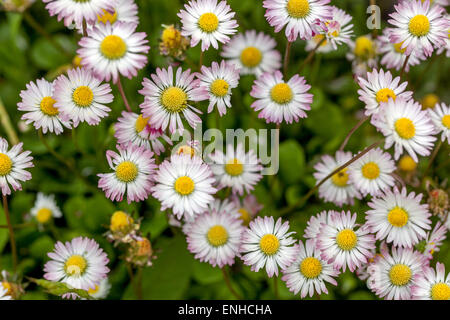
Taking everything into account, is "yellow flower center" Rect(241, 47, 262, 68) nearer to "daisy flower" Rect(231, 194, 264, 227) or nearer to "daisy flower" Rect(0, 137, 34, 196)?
"daisy flower" Rect(231, 194, 264, 227)

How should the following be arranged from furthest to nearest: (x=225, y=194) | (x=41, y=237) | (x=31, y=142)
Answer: (x=31, y=142), (x=41, y=237), (x=225, y=194)

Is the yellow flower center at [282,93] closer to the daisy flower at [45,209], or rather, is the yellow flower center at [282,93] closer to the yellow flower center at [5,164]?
the yellow flower center at [5,164]

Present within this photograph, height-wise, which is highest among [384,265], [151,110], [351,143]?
[351,143]

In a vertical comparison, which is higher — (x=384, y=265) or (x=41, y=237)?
(x=41, y=237)

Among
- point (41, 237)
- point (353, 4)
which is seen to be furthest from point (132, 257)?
point (353, 4)

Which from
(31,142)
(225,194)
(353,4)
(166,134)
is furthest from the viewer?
(353,4)

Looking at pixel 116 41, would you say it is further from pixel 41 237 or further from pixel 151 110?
pixel 41 237

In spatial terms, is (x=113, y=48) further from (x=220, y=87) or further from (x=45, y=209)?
(x=45, y=209)

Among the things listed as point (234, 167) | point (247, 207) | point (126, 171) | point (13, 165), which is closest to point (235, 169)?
point (234, 167)

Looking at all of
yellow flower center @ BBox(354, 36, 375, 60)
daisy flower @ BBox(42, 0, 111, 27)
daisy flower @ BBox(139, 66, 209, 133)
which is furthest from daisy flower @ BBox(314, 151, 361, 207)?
daisy flower @ BBox(42, 0, 111, 27)
